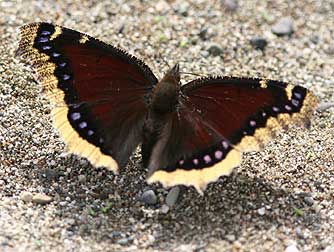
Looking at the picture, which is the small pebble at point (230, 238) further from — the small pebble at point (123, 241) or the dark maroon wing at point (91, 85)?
the dark maroon wing at point (91, 85)

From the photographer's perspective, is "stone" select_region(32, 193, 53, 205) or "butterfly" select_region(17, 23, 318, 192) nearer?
"butterfly" select_region(17, 23, 318, 192)

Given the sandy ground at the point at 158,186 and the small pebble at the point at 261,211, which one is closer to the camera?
the sandy ground at the point at 158,186

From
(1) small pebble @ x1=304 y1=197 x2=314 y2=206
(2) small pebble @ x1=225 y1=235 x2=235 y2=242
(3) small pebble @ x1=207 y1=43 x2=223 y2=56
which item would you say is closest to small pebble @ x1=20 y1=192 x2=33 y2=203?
(2) small pebble @ x1=225 y1=235 x2=235 y2=242

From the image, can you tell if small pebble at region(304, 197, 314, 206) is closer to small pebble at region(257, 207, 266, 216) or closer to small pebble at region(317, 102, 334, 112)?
small pebble at region(257, 207, 266, 216)

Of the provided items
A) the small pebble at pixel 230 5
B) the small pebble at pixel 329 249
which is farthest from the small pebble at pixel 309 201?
the small pebble at pixel 230 5

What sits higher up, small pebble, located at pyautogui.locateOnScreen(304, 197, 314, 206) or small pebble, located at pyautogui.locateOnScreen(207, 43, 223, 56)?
small pebble, located at pyautogui.locateOnScreen(207, 43, 223, 56)

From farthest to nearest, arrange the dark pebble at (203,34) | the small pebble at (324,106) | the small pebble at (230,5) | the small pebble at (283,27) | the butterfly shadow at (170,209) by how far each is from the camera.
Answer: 1. the small pebble at (230,5)
2. the small pebble at (283,27)
3. the dark pebble at (203,34)
4. the small pebble at (324,106)
5. the butterfly shadow at (170,209)

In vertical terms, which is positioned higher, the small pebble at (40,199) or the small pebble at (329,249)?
the small pebble at (40,199)

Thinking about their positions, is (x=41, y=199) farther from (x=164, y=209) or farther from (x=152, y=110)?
(x=152, y=110)
